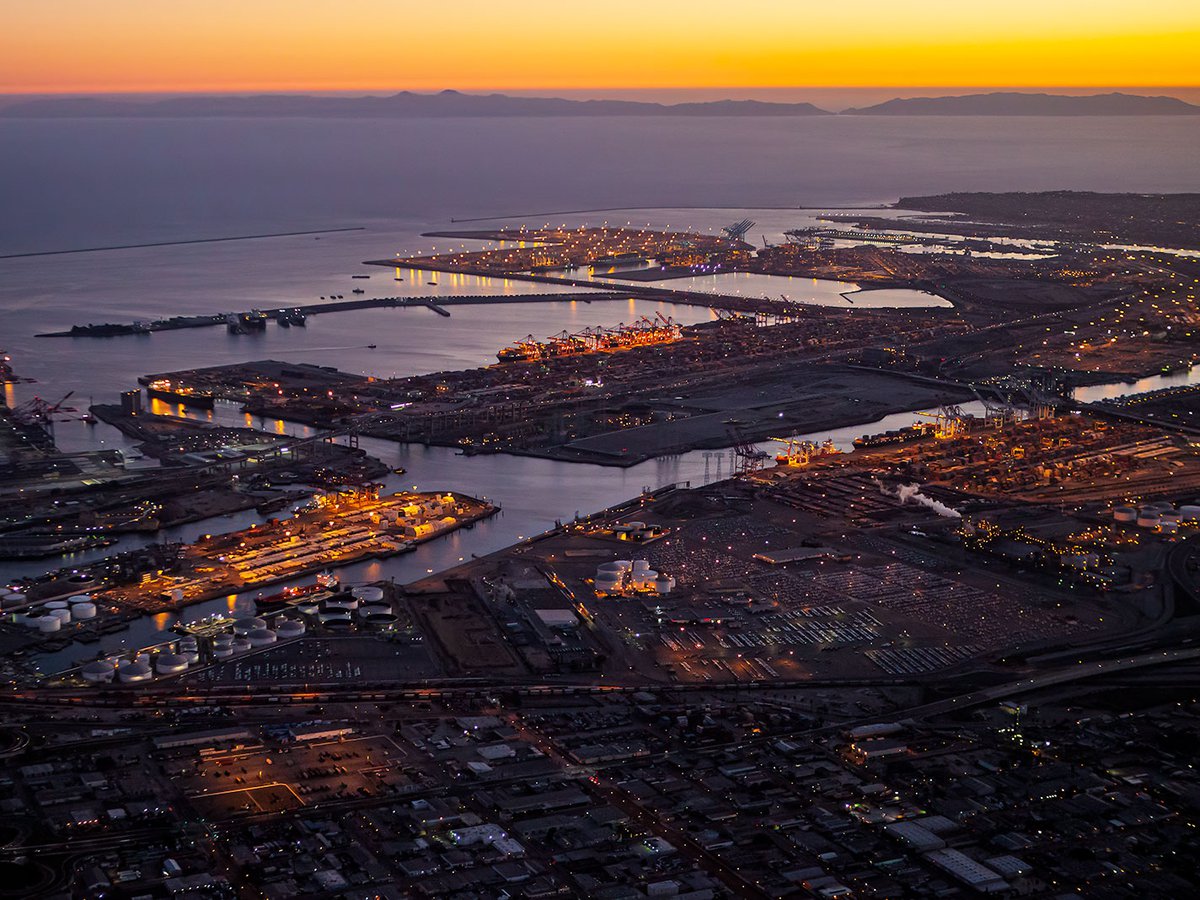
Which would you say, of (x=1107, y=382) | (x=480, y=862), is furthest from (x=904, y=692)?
(x=1107, y=382)

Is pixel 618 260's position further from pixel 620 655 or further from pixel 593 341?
pixel 620 655

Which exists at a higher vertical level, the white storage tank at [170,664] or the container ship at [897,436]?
the container ship at [897,436]

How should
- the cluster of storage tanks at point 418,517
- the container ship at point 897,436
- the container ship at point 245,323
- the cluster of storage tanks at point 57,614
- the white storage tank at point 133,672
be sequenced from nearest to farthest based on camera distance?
the white storage tank at point 133,672, the cluster of storage tanks at point 57,614, the cluster of storage tanks at point 418,517, the container ship at point 897,436, the container ship at point 245,323

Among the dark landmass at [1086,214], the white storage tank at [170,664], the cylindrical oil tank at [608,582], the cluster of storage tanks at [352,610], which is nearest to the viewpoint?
the white storage tank at [170,664]

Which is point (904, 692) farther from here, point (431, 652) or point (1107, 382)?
point (1107, 382)

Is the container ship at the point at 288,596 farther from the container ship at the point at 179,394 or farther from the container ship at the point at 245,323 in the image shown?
the container ship at the point at 245,323

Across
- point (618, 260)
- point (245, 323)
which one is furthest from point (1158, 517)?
point (618, 260)

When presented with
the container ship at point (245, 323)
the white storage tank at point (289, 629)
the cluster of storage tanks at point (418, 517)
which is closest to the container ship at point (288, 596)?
the white storage tank at point (289, 629)
